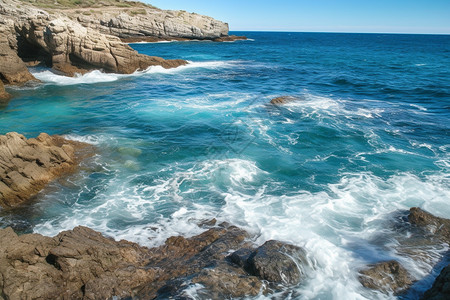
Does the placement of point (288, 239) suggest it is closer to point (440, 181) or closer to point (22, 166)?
point (440, 181)

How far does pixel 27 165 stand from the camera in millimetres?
13406

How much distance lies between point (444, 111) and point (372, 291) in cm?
2436

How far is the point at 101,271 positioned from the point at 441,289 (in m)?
8.14

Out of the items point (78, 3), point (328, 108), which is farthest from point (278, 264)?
point (78, 3)

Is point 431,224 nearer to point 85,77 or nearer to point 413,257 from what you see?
point 413,257

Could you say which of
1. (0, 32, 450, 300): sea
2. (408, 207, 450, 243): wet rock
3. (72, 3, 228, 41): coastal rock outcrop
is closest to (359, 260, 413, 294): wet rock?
(0, 32, 450, 300): sea

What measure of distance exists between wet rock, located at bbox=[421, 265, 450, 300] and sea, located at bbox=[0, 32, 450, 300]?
0.93 meters

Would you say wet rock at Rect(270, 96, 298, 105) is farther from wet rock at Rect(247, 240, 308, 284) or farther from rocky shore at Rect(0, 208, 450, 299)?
wet rock at Rect(247, 240, 308, 284)

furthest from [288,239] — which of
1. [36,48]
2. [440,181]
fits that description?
[36,48]

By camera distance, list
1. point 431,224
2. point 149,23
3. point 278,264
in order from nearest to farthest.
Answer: point 278,264 → point 431,224 → point 149,23

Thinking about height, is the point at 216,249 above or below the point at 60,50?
below

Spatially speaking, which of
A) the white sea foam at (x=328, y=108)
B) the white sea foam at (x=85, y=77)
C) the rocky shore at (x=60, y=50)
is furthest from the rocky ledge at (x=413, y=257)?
the rocky shore at (x=60, y=50)

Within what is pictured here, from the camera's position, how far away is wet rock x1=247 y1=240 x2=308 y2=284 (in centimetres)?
831

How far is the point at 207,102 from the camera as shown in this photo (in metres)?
28.8
